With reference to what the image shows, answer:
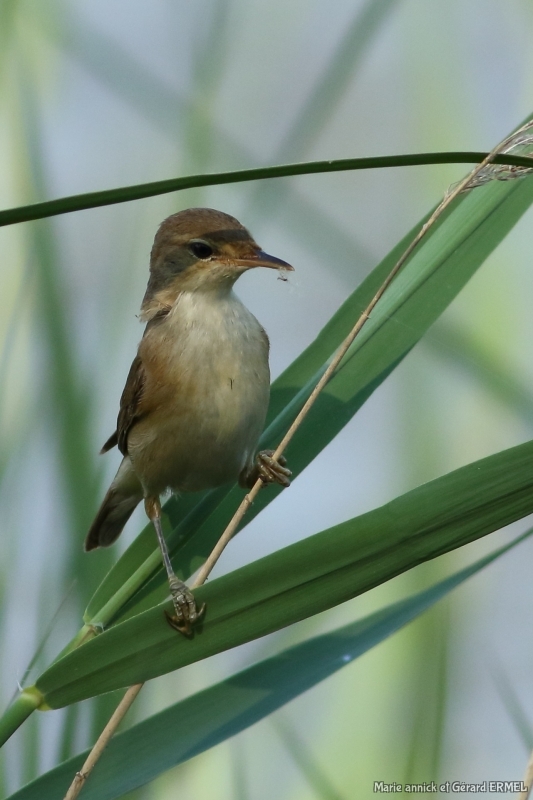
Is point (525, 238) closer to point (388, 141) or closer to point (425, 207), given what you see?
point (425, 207)

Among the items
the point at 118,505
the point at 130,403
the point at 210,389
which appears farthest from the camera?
the point at 118,505

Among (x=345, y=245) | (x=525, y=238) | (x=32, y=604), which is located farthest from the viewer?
(x=525, y=238)

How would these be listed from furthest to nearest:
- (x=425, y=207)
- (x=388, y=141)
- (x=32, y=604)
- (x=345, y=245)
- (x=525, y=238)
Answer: (x=388, y=141) < (x=425, y=207) < (x=525, y=238) < (x=345, y=245) < (x=32, y=604)

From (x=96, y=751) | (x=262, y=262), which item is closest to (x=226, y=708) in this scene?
(x=96, y=751)

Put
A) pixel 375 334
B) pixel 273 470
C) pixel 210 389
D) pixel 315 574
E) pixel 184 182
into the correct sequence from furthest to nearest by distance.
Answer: pixel 210 389 < pixel 273 470 < pixel 375 334 < pixel 315 574 < pixel 184 182

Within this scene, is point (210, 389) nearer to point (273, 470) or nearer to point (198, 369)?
point (198, 369)

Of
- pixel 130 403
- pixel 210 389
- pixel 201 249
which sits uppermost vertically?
pixel 201 249

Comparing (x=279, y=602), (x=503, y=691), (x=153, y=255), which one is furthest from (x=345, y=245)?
(x=279, y=602)
